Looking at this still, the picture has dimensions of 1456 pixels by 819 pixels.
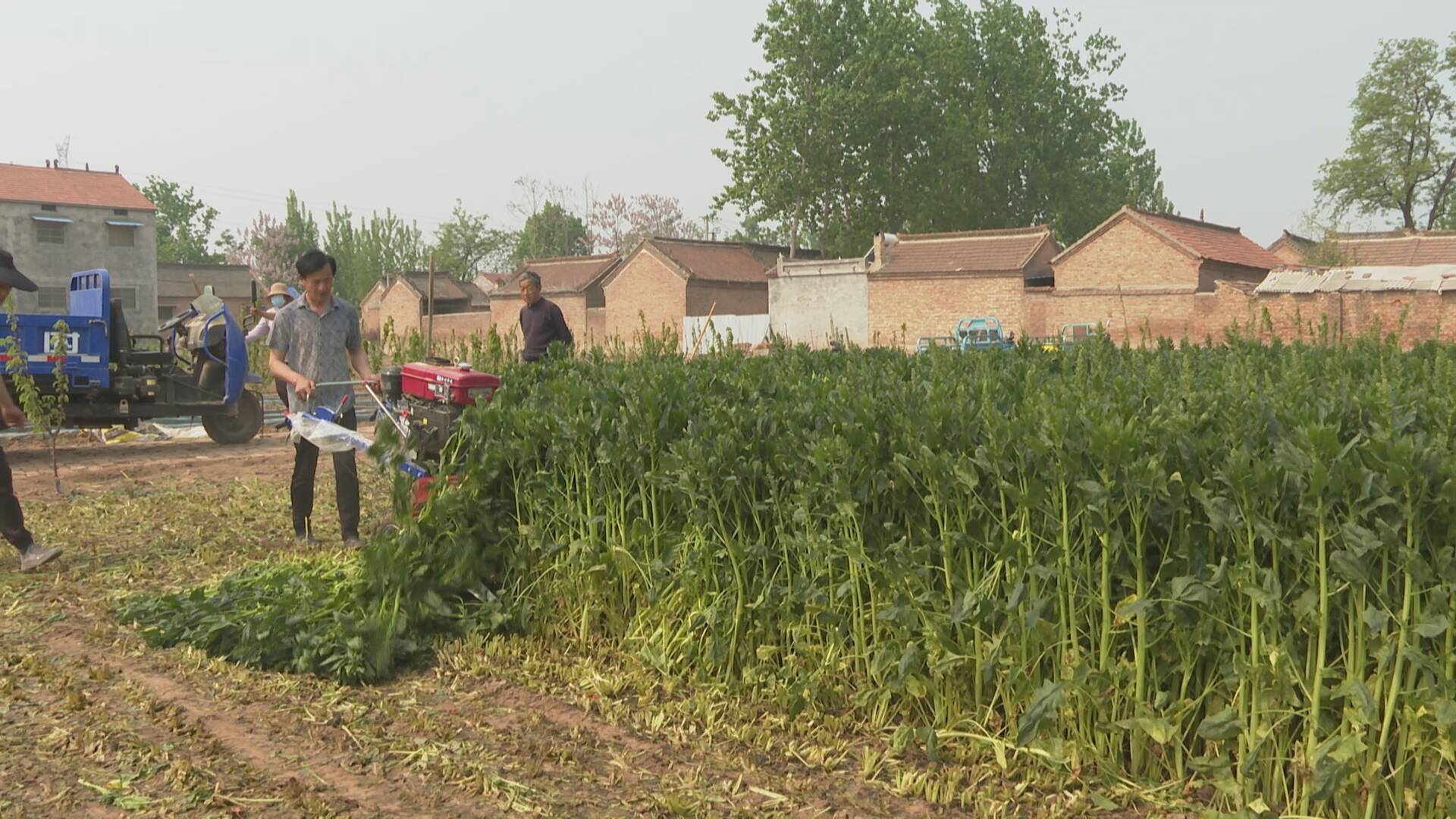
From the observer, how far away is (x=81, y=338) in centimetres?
1288

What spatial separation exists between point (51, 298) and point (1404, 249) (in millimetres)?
52239

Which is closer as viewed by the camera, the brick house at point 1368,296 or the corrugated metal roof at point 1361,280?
the brick house at point 1368,296

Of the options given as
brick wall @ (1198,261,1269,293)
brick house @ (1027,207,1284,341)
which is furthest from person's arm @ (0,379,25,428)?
brick wall @ (1198,261,1269,293)

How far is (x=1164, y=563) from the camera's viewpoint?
3465mm

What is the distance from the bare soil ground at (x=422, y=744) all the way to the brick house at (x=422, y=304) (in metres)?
53.2

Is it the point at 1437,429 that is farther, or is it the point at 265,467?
the point at 265,467

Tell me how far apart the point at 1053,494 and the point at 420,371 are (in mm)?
4034

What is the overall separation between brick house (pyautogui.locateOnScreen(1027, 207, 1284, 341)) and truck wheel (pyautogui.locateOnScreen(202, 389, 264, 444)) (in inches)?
1086

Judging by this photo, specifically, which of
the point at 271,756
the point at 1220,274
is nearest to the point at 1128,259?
the point at 1220,274

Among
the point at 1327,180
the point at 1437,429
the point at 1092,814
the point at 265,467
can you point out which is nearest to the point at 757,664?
the point at 1092,814

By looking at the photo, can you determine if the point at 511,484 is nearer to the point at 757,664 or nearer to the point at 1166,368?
the point at 757,664

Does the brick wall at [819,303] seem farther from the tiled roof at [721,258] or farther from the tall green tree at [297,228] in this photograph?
the tall green tree at [297,228]

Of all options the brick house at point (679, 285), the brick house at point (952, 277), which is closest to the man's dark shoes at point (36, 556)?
the brick house at point (952, 277)

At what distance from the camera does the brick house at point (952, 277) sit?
41125 mm
